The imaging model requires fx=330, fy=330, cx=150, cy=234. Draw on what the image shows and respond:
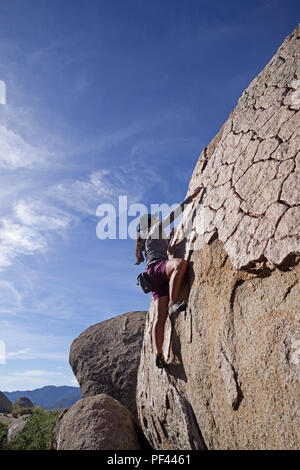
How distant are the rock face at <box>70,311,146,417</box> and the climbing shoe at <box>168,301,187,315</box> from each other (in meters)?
2.16

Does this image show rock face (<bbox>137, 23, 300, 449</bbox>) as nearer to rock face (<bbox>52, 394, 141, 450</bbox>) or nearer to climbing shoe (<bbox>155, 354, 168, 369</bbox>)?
climbing shoe (<bbox>155, 354, 168, 369</bbox>)

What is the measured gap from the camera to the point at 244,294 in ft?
7.55

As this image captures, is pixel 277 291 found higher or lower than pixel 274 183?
lower

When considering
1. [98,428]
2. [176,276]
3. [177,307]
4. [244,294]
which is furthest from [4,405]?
[244,294]

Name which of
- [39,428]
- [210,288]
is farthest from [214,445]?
[39,428]

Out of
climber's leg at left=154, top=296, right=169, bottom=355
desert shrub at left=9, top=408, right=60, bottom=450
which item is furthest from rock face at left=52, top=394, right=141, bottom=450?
desert shrub at left=9, top=408, right=60, bottom=450

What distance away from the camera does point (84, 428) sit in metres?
3.37

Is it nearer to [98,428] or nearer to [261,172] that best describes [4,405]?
[98,428]

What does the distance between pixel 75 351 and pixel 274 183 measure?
4.43 metres

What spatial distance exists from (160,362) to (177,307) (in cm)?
58

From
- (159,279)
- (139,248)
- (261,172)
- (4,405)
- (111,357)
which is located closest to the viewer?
(261,172)

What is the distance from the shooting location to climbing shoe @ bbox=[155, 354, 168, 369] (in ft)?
9.98
